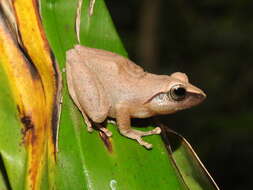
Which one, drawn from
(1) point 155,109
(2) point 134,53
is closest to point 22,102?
(1) point 155,109

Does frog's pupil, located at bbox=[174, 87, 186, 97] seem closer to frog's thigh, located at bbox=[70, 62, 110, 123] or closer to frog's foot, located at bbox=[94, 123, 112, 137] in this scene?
frog's thigh, located at bbox=[70, 62, 110, 123]

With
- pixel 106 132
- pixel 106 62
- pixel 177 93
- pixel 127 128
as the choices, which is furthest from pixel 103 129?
pixel 177 93

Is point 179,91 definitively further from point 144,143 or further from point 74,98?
point 74,98

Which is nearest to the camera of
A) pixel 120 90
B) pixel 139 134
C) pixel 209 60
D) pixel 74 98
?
pixel 74 98

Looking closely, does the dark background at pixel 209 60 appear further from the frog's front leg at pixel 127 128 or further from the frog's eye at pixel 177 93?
the frog's front leg at pixel 127 128

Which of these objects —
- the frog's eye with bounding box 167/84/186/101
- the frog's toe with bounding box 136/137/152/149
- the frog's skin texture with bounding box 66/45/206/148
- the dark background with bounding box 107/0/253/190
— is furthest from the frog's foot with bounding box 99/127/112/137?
the dark background with bounding box 107/0/253/190

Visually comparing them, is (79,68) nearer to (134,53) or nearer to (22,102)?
(22,102)
